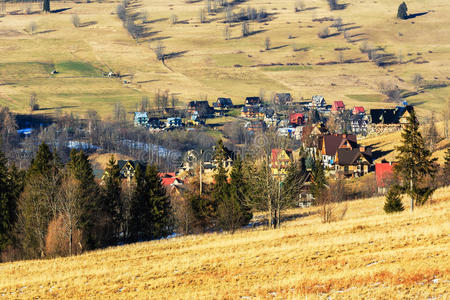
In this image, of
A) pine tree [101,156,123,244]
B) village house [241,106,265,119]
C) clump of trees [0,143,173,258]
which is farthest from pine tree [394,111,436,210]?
village house [241,106,265,119]

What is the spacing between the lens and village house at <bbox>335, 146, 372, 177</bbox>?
9000 cm

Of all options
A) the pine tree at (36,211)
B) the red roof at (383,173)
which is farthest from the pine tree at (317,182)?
the pine tree at (36,211)

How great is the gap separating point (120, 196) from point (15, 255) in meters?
10.8

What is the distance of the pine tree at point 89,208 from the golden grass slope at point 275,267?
6.00 m

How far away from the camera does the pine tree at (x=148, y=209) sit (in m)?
56.8

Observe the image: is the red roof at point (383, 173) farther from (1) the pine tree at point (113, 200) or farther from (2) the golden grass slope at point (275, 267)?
(1) the pine tree at point (113, 200)

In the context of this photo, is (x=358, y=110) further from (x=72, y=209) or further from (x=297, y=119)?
(x=72, y=209)

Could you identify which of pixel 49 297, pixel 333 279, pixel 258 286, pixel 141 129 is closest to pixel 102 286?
pixel 49 297

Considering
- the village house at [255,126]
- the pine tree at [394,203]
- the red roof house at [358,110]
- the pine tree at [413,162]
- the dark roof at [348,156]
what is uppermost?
the pine tree at [413,162]

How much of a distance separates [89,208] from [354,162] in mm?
49984

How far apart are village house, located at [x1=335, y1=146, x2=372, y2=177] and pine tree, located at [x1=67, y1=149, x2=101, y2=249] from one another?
4524 cm

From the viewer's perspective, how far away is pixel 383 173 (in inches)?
3174

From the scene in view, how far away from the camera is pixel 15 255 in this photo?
168 ft

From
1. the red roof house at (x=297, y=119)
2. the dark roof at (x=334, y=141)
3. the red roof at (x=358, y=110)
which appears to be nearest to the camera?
the dark roof at (x=334, y=141)
